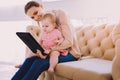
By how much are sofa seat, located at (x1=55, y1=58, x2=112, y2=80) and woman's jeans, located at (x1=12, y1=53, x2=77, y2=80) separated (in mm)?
114

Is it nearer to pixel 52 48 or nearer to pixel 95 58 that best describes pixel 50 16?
pixel 52 48

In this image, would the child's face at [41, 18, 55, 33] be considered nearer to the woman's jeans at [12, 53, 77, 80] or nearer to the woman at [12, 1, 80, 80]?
the woman at [12, 1, 80, 80]

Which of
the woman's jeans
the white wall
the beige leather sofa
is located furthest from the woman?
the white wall

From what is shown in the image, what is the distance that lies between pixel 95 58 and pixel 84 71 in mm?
588

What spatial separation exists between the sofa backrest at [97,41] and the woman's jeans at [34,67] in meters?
0.28

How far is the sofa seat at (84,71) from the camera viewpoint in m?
1.69

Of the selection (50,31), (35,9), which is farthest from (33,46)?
(35,9)

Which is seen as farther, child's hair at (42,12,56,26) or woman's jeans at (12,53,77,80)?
child's hair at (42,12,56,26)

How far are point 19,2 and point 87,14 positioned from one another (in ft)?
4.48

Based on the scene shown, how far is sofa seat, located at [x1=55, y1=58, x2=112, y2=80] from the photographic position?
169cm

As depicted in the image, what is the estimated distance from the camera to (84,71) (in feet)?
6.01

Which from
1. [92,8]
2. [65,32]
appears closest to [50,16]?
[65,32]

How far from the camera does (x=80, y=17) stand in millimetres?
3494

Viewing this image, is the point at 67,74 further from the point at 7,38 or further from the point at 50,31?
the point at 7,38
